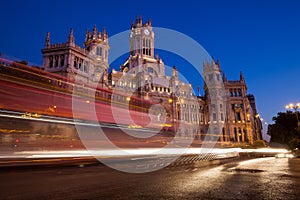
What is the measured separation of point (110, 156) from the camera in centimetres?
1397

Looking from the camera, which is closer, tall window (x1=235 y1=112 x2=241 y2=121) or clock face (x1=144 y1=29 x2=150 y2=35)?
tall window (x1=235 y1=112 x2=241 y2=121)

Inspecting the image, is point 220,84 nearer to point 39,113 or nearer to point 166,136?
point 166,136

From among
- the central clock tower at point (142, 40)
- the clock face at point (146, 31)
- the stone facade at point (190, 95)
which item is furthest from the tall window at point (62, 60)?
the clock face at point (146, 31)

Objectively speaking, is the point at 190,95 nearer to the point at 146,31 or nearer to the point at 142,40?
the point at 142,40

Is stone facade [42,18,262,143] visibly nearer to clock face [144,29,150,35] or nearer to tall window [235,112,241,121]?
tall window [235,112,241,121]

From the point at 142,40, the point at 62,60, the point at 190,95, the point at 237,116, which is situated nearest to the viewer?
the point at 62,60

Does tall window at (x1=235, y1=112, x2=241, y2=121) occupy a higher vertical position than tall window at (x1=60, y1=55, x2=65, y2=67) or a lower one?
lower

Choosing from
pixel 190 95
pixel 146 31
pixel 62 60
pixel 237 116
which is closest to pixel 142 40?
pixel 146 31

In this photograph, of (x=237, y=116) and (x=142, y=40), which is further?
(x=142, y=40)

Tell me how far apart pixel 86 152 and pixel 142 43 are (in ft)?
258

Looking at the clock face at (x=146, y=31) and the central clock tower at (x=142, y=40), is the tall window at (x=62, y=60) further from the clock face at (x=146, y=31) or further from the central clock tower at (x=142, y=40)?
the clock face at (x=146, y=31)

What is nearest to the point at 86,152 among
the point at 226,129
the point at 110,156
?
the point at 110,156

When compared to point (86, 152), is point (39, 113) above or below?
above

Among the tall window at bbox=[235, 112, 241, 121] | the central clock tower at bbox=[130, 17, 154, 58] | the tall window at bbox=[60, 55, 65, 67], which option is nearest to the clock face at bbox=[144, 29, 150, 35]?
the central clock tower at bbox=[130, 17, 154, 58]
